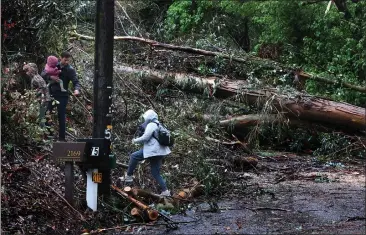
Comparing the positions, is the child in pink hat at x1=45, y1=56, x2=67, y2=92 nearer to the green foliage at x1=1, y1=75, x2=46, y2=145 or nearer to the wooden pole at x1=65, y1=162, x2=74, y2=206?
the green foliage at x1=1, y1=75, x2=46, y2=145

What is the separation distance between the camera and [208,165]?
876 centimetres

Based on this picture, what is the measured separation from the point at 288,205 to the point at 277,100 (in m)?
3.78

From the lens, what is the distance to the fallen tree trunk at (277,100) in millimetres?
10648

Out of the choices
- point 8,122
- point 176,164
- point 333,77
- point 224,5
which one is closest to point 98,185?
point 8,122

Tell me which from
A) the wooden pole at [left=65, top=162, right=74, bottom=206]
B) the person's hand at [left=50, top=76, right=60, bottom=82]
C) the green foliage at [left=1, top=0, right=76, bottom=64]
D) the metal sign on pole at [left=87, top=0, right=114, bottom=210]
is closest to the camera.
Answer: the wooden pole at [left=65, top=162, right=74, bottom=206]

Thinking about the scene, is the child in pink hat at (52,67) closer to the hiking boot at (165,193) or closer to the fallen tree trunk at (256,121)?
the hiking boot at (165,193)

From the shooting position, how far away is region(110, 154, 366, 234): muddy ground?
637cm

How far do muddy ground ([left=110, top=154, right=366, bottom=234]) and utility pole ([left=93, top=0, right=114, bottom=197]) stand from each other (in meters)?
1.15

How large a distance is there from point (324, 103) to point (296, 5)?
3.92m

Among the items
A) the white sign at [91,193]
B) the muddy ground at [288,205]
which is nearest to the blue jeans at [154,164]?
the muddy ground at [288,205]

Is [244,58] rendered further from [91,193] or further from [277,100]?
[91,193]

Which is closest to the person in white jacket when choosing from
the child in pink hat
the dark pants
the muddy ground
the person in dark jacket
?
the muddy ground

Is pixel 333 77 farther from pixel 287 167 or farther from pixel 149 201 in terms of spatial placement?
pixel 149 201

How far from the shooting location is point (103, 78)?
7.05 m
